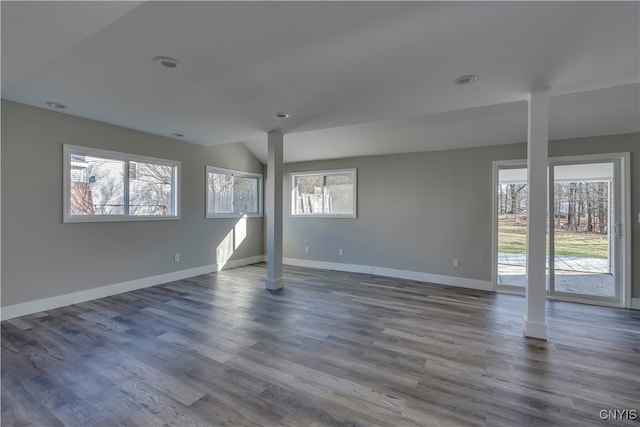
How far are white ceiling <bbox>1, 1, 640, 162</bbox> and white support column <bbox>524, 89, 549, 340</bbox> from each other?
269 millimetres

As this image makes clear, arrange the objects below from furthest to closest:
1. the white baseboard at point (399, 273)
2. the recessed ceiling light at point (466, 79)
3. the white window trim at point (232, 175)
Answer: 1. the white window trim at point (232, 175)
2. the white baseboard at point (399, 273)
3. the recessed ceiling light at point (466, 79)

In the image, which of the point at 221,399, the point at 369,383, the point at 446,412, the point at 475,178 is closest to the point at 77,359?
the point at 221,399

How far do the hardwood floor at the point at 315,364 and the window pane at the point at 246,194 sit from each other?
116 inches

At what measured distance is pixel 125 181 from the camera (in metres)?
4.44

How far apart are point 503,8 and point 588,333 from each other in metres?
3.20

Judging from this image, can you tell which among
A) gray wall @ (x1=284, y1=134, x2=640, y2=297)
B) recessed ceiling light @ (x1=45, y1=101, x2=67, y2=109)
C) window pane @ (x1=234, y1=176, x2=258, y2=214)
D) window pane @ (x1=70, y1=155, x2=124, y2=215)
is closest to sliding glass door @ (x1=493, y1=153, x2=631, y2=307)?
gray wall @ (x1=284, y1=134, x2=640, y2=297)

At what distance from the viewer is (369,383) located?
82.8 inches

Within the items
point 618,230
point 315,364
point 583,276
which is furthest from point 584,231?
point 315,364

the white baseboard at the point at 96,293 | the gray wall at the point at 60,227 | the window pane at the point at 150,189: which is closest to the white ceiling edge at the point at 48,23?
the gray wall at the point at 60,227

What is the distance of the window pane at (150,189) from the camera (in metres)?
4.57

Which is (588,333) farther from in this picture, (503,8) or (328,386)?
(503,8)

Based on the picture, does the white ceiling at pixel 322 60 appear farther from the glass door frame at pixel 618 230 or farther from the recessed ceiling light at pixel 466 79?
the glass door frame at pixel 618 230

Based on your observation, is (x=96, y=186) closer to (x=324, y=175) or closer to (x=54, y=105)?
(x=54, y=105)

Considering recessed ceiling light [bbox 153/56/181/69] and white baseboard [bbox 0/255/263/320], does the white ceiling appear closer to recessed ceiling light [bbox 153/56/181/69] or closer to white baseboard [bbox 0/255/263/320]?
recessed ceiling light [bbox 153/56/181/69]
